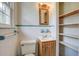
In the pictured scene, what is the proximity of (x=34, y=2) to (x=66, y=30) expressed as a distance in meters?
0.41

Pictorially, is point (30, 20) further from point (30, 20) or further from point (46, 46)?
point (46, 46)

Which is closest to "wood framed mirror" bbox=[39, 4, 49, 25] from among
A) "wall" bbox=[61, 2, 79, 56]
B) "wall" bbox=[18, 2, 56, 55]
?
"wall" bbox=[18, 2, 56, 55]

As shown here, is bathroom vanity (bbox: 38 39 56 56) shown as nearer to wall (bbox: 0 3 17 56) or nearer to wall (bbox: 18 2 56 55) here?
wall (bbox: 18 2 56 55)

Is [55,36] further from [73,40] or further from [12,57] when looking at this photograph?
[12,57]

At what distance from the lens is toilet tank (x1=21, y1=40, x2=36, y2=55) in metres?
0.97

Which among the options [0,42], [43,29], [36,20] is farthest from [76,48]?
[0,42]

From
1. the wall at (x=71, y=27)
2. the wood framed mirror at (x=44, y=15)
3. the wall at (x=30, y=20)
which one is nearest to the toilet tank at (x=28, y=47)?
the wall at (x=30, y=20)

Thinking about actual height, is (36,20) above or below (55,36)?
above

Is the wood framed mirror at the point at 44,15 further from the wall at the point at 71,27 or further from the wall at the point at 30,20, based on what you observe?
the wall at the point at 71,27

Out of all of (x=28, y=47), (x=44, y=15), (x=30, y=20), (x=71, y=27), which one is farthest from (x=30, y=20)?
(x=71, y=27)

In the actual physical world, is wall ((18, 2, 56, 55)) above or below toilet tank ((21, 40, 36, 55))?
above

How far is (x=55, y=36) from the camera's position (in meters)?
1.00

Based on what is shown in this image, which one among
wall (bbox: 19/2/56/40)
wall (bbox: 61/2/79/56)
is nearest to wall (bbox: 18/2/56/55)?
wall (bbox: 19/2/56/40)

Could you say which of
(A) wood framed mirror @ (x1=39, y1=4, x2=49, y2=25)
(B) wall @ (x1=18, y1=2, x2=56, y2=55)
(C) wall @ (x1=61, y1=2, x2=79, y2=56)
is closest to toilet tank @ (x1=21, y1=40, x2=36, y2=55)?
(B) wall @ (x1=18, y1=2, x2=56, y2=55)
